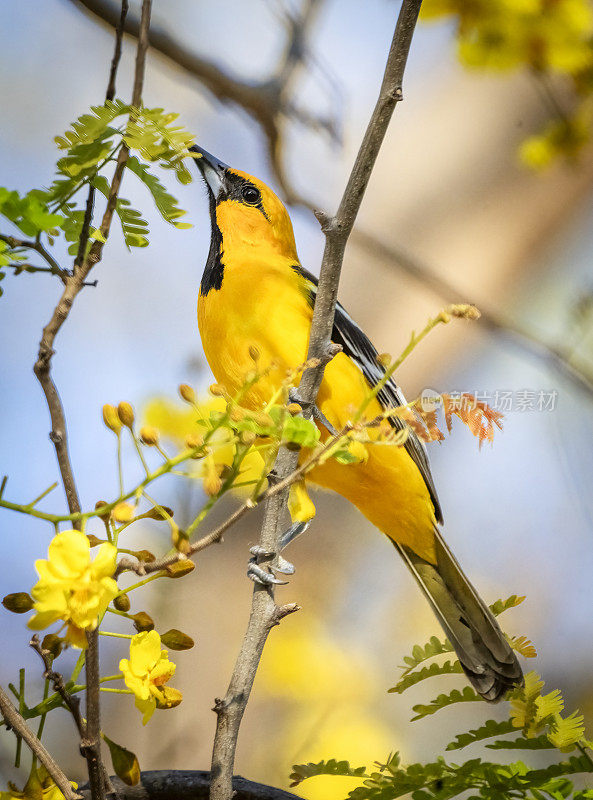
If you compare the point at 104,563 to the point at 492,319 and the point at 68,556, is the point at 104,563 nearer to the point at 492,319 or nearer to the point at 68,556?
the point at 68,556

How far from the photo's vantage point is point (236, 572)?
1.61 m

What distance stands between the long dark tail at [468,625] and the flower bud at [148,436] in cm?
56

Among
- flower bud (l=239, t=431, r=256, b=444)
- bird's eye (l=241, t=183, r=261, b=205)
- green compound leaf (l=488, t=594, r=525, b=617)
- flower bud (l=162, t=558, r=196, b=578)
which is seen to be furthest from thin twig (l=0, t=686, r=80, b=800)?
bird's eye (l=241, t=183, r=261, b=205)

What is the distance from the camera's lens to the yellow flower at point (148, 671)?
21.9 inches

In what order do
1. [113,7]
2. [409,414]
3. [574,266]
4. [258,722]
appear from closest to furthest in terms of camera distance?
[409,414], [113,7], [258,722], [574,266]

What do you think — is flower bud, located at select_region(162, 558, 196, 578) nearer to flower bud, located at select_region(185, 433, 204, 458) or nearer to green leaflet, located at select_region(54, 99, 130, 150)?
flower bud, located at select_region(185, 433, 204, 458)

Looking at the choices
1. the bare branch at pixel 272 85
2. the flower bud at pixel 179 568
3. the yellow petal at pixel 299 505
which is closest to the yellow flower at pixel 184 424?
the yellow petal at pixel 299 505

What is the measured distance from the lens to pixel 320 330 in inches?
28.3

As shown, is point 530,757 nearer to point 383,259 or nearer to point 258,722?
point 258,722

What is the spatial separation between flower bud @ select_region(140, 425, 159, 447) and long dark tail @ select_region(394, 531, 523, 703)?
0.56m

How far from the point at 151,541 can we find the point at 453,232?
2.94 ft

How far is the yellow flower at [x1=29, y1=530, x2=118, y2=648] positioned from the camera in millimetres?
474

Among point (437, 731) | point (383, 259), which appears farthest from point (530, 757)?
point (383, 259)

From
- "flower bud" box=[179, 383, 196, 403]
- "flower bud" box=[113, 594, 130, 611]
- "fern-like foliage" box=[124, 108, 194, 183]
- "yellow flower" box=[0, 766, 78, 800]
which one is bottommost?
"yellow flower" box=[0, 766, 78, 800]
